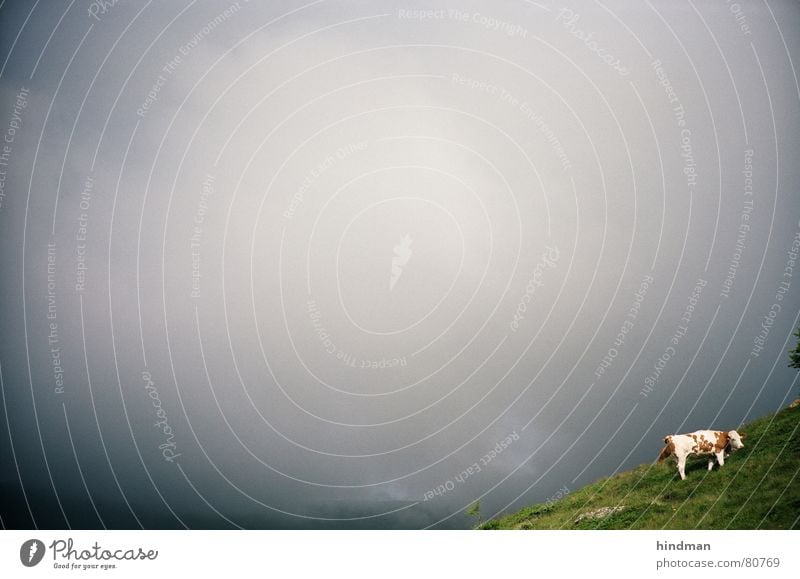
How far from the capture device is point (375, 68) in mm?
7582

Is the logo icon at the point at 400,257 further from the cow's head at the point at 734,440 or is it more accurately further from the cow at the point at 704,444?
the cow's head at the point at 734,440

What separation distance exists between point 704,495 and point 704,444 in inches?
25.2

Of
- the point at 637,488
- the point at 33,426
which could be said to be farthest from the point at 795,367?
the point at 33,426

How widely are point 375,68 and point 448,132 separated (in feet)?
4.43

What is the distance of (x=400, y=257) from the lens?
24.7ft

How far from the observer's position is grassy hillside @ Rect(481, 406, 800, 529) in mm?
6602

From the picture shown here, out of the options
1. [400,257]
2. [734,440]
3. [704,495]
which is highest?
[400,257]

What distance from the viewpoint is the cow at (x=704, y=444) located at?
7.02m

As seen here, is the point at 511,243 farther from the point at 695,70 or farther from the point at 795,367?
the point at 795,367

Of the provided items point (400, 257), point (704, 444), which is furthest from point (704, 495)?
point (400, 257)
